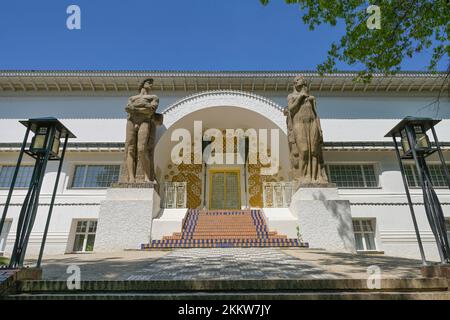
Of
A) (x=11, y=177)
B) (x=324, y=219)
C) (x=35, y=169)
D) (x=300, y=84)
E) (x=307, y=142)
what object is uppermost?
(x=300, y=84)

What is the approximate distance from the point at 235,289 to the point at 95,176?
465 inches

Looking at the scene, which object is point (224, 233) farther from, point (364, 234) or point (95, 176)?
point (95, 176)

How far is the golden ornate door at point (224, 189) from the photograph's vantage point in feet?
46.9

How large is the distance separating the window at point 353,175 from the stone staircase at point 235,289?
1005cm

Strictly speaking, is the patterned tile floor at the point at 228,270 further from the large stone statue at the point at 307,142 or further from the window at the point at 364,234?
the window at the point at 364,234

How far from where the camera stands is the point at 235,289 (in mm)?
3152

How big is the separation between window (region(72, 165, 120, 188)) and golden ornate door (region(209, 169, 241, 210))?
198 inches

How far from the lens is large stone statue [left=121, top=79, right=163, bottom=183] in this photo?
1034 cm

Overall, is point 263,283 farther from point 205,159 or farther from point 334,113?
point 334,113

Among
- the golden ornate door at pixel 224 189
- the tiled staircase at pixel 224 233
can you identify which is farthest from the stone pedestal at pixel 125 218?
the golden ornate door at pixel 224 189

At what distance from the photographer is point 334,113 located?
1475 centimetres

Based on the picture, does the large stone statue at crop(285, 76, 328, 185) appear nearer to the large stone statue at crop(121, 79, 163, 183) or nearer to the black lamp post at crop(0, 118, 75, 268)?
the large stone statue at crop(121, 79, 163, 183)

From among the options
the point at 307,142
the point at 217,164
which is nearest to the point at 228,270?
the point at 307,142
